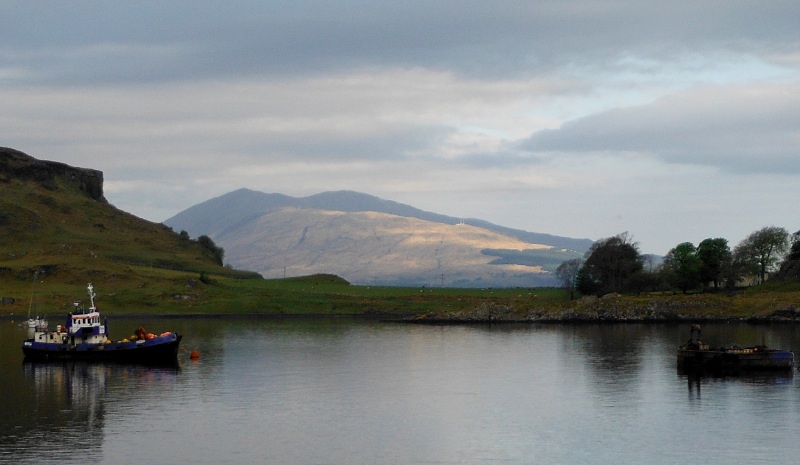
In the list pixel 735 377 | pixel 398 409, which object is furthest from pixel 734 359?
pixel 398 409

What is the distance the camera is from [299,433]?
70312 mm

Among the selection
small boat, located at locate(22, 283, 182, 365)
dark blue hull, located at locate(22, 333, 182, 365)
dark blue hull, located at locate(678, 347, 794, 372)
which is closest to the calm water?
dark blue hull, located at locate(22, 333, 182, 365)

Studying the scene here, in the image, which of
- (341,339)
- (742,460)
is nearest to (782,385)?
(742,460)

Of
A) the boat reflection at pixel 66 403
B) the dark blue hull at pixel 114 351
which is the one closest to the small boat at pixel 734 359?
the boat reflection at pixel 66 403

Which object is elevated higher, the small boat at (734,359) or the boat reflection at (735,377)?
the small boat at (734,359)

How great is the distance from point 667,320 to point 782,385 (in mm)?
98753

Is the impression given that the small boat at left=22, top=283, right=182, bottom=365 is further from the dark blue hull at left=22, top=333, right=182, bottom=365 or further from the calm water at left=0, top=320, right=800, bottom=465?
the calm water at left=0, top=320, right=800, bottom=465

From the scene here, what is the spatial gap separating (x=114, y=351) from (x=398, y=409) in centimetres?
5057

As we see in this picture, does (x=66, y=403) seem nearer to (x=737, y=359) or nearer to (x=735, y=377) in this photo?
(x=735, y=377)

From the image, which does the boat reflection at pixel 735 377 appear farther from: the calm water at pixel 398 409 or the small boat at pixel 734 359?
the small boat at pixel 734 359

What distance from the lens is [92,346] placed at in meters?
121

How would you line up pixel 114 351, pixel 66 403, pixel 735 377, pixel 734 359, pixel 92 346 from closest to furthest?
Answer: pixel 66 403
pixel 735 377
pixel 734 359
pixel 114 351
pixel 92 346

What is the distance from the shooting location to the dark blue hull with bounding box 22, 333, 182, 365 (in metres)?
118

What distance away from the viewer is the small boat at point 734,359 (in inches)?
4109
